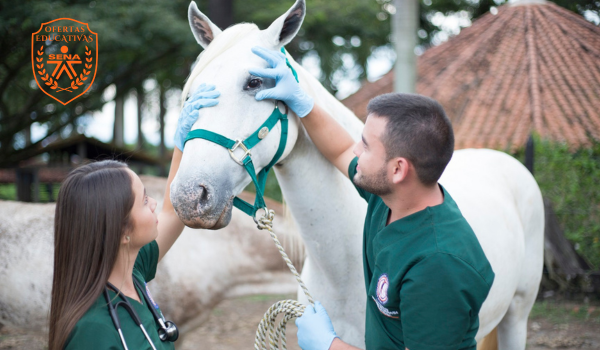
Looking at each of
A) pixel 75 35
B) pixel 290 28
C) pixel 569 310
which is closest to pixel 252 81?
pixel 290 28

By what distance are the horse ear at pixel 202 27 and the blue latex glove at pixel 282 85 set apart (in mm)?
303

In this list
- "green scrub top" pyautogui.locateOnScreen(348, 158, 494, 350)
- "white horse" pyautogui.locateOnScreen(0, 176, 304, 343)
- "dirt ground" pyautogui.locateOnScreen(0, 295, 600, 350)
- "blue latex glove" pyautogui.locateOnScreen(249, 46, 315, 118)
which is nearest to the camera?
"green scrub top" pyautogui.locateOnScreen(348, 158, 494, 350)

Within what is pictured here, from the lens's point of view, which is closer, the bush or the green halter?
the green halter

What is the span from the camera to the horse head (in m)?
1.43

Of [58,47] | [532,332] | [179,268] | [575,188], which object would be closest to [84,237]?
[179,268]

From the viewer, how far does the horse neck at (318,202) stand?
180cm

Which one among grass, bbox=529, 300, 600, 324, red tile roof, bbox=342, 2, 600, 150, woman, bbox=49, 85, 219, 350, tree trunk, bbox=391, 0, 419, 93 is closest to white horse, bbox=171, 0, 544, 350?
woman, bbox=49, 85, 219, 350

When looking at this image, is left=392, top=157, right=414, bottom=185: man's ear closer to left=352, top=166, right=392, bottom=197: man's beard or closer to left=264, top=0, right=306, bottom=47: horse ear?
left=352, top=166, right=392, bottom=197: man's beard

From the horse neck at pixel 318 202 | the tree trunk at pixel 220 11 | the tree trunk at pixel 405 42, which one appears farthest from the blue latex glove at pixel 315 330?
the tree trunk at pixel 220 11

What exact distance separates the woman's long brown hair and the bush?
19.6 ft

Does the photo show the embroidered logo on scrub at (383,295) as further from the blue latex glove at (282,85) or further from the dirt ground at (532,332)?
the dirt ground at (532,332)

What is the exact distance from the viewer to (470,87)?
816cm

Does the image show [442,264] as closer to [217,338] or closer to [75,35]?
[217,338]

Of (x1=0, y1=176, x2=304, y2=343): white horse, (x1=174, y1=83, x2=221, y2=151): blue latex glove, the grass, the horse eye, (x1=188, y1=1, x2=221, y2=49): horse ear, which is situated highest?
(x1=188, y1=1, x2=221, y2=49): horse ear
